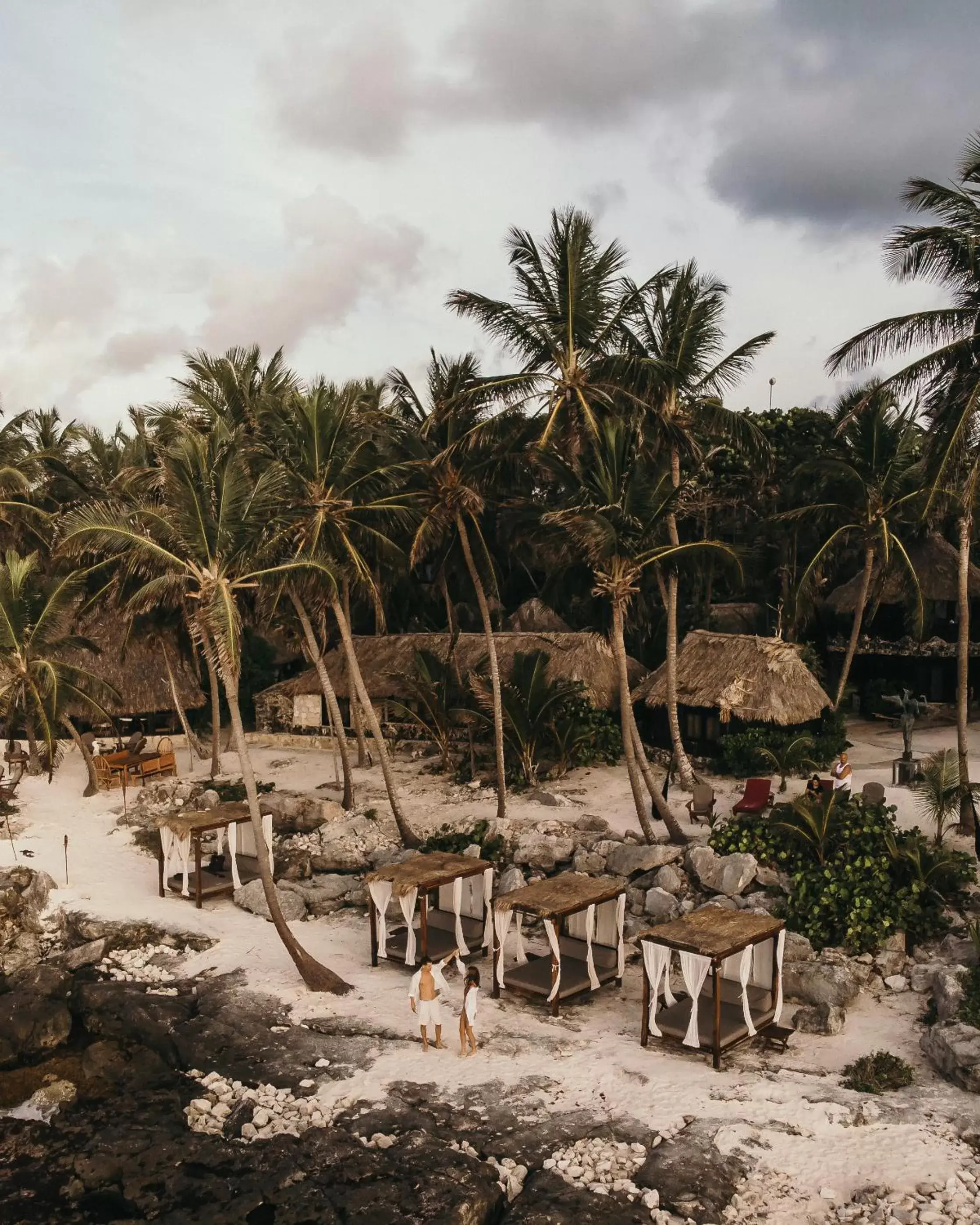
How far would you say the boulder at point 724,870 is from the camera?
16.8 m

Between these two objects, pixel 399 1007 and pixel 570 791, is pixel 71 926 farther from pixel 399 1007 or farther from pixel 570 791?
pixel 570 791

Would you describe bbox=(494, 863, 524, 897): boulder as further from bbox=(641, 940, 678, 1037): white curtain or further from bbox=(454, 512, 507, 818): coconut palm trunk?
bbox=(641, 940, 678, 1037): white curtain

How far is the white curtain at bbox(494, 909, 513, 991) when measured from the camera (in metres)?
14.9

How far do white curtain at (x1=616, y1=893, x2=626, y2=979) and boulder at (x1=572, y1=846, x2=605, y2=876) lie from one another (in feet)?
9.85

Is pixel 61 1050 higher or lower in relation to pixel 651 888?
lower

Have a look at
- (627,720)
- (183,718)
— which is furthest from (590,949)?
(183,718)

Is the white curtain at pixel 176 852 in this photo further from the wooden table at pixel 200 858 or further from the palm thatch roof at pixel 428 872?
the palm thatch roof at pixel 428 872

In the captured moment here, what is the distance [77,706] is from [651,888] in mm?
16826

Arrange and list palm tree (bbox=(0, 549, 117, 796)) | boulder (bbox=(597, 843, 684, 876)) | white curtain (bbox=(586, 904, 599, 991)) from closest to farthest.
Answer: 1. white curtain (bbox=(586, 904, 599, 991))
2. boulder (bbox=(597, 843, 684, 876))
3. palm tree (bbox=(0, 549, 117, 796))

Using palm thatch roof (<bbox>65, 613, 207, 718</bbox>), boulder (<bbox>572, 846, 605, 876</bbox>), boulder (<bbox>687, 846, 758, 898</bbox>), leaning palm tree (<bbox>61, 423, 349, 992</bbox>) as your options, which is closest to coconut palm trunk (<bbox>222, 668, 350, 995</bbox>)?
leaning palm tree (<bbox>61, 423, 349, 992</bbox>)

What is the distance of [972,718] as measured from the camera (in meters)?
28.3

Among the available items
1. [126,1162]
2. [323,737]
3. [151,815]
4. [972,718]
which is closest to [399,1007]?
[126,1162]

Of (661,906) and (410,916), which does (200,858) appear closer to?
(410,916)

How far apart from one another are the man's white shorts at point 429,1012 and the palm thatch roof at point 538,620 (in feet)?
59.1
